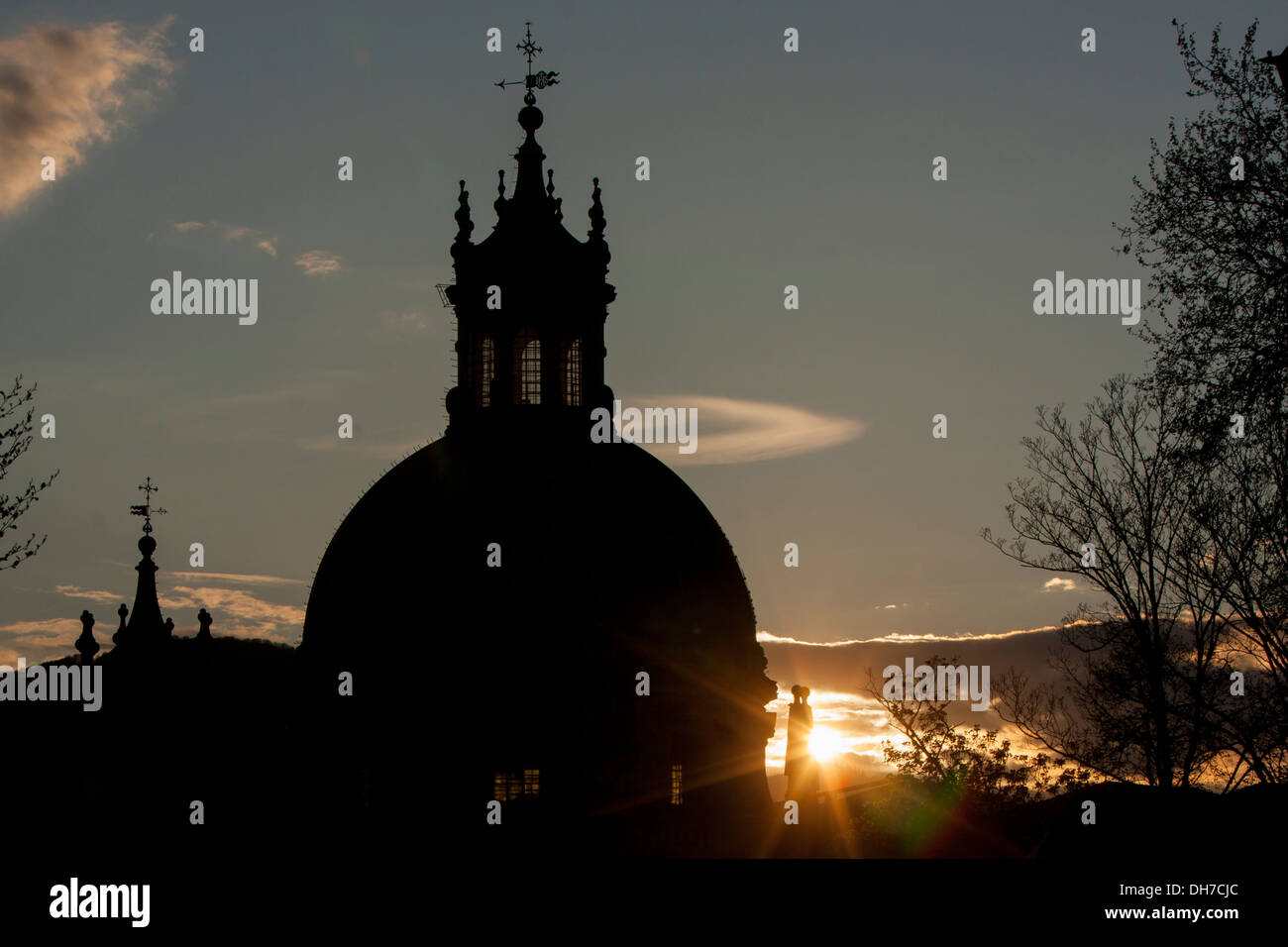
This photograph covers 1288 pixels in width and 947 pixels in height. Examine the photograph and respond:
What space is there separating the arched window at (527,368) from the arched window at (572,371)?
3.02 ft

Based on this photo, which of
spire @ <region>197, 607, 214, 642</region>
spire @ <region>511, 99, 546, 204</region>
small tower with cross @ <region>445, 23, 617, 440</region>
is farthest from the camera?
spire @ <region>197, 607, 214, 642</region>

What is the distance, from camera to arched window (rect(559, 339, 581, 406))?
5003cm

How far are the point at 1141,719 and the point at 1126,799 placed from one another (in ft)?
7.22

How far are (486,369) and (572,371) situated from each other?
3060 millimetres

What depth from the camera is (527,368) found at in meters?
A: 50.4

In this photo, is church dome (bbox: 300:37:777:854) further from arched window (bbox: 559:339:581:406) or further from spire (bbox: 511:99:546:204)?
spire (bbox: 511:99:546:204)

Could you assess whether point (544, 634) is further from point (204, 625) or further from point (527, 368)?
point (204, 625)

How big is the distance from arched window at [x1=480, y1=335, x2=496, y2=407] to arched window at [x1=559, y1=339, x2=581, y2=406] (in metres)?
2.52

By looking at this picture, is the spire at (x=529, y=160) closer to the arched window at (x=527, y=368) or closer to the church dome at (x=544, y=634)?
the arched window at (x=527, y=368)

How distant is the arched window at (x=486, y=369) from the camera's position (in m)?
49.7

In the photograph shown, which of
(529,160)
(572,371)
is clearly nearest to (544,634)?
(572,371)

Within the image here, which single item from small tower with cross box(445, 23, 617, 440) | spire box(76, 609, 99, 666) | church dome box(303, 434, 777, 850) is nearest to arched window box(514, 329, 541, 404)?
small tower with cross box(445, 23, 617, 440)

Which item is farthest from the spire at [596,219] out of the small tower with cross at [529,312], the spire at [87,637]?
the spire at [87,637]
